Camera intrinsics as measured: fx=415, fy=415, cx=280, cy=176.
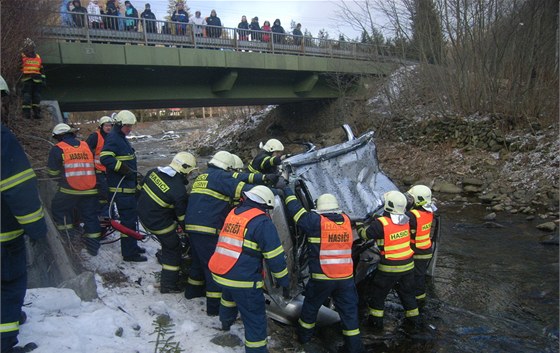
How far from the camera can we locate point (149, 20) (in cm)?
1261

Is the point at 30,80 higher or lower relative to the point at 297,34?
lower

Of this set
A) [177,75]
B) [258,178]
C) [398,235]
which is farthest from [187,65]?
[398,235]

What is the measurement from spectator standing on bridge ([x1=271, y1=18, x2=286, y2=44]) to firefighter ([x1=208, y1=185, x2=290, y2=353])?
44.6ft

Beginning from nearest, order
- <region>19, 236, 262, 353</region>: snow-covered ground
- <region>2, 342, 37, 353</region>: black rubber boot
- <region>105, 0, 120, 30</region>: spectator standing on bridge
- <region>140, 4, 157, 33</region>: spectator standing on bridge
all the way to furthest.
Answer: <region>2, 342, 37, 353</region>: black rubber boot → <region>19, 236, 262, 353</region>: snow-covered ground → <region>105, 0, 120, 30</region>: spectator standing on bridge → <region>140, 4, 157, 33</region>: spectator standing on bridge

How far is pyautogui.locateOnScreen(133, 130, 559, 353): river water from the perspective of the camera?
15.2 feet

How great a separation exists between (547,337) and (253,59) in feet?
41.9

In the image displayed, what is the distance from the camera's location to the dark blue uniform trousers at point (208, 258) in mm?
4516

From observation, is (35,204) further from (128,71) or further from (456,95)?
(456,95)

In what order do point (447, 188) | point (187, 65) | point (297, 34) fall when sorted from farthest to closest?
1. point (297, 34)
2. point (187, 65)
3. point (447, 188)

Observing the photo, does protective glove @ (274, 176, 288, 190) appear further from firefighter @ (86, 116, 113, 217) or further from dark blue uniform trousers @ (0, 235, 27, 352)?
firefighter @ (86, 116, 113, 217)

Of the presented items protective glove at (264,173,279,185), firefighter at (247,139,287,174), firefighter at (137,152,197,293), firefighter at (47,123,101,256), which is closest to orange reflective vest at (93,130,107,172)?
firefighter at (47,123,101,256)

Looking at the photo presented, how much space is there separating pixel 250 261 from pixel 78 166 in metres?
2.83

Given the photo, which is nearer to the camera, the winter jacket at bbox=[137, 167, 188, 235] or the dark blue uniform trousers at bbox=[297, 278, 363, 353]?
the dark blue uniform trousers at bbox=[297, 278, 363, 353]

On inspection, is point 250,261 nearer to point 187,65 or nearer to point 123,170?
point 123,170
